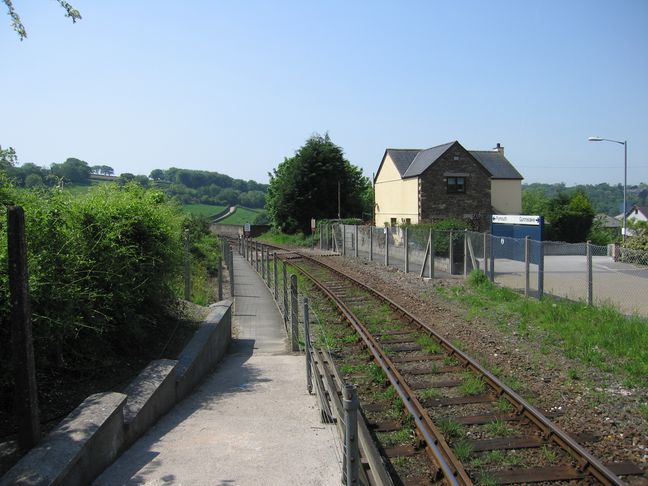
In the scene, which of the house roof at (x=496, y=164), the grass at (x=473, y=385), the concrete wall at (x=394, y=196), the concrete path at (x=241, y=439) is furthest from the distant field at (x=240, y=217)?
the grass at (x=473, y=385)

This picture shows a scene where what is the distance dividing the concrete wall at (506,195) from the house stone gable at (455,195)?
500 cm

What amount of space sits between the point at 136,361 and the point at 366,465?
13.9ft

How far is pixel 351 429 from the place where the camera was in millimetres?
3559

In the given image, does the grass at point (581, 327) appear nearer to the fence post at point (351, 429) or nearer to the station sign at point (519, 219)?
the fence post at point (351, 429)

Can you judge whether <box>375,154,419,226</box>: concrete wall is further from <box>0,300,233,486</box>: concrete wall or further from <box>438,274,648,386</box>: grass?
<box>0,300,233,486</box>: concrete wall

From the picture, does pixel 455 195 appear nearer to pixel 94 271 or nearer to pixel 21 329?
pixel 94 271

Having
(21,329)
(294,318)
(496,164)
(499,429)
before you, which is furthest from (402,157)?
(21,329)

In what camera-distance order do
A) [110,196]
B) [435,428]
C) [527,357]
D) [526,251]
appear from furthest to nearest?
[526,251], [527,357], [110,196], [435,428]

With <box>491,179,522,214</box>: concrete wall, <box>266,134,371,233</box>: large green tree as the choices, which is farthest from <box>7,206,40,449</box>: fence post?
<box>266,134,371,233</box>: large green tree

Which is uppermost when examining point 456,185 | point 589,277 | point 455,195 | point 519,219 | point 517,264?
point 456,185

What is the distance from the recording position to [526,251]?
14.9 metres

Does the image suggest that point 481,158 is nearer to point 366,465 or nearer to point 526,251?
point 526,251

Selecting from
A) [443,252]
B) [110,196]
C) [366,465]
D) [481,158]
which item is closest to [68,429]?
[366,465]

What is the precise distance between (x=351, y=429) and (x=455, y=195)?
40246mm
